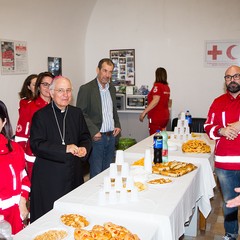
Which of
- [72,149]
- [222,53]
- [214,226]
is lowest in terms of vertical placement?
[214,226]

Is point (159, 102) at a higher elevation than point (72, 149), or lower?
higher

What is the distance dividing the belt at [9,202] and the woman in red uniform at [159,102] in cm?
336

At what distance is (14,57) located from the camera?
4.62m

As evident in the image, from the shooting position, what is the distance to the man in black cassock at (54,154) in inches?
92.6

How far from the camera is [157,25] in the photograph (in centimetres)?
634

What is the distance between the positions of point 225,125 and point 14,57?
119 inches

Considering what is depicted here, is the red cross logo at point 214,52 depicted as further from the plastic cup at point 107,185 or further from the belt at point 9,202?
the belt at point 9,202

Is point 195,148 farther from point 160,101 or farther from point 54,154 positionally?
point 160,101

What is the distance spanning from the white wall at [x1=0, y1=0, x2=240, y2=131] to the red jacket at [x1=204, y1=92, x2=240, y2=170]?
326cm

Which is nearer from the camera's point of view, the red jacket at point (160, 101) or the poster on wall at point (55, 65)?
the red jacket at point (160, 101)

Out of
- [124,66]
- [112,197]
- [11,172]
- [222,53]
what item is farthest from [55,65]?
[112,197]

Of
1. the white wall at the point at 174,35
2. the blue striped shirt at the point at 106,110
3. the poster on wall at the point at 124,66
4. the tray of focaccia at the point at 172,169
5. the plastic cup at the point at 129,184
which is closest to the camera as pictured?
the plastic cup at the point at 129,184

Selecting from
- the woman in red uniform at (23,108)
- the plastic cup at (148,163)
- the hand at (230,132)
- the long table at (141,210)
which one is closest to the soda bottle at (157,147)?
the plastic cup at (148,163)

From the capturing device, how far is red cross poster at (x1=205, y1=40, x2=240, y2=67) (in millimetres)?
5984
